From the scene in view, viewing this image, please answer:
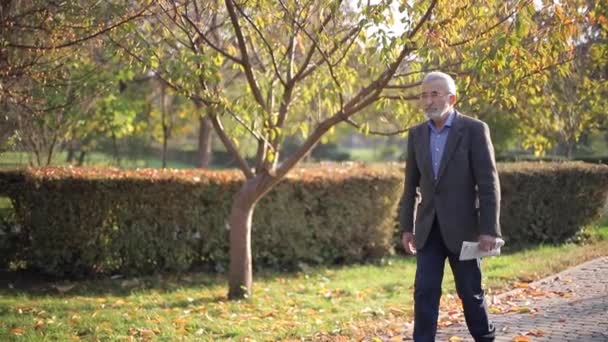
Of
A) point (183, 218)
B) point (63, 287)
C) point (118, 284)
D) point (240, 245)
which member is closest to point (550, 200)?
point (240, 245)

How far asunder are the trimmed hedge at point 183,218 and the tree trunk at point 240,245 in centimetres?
173

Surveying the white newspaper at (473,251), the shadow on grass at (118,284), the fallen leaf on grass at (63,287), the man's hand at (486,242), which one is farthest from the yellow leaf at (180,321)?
the man's hand at (486,242)

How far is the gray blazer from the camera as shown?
4.64 metres

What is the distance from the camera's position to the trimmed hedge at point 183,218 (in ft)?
30.4

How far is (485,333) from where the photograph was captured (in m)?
4.79

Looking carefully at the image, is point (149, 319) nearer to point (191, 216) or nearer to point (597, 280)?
point (191, 216)

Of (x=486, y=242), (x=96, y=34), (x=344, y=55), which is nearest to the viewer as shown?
(x=486, y=242)

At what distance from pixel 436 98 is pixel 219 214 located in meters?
5.97

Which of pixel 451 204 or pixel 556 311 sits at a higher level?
pixel 451 204

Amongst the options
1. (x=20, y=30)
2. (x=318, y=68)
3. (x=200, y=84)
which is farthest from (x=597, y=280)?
(x=20, y=30)

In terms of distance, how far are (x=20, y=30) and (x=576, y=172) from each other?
920cm

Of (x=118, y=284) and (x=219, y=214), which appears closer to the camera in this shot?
(x=118, y=284)

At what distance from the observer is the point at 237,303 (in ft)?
27.0

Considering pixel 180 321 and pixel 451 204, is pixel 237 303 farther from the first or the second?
pixel 451 204
